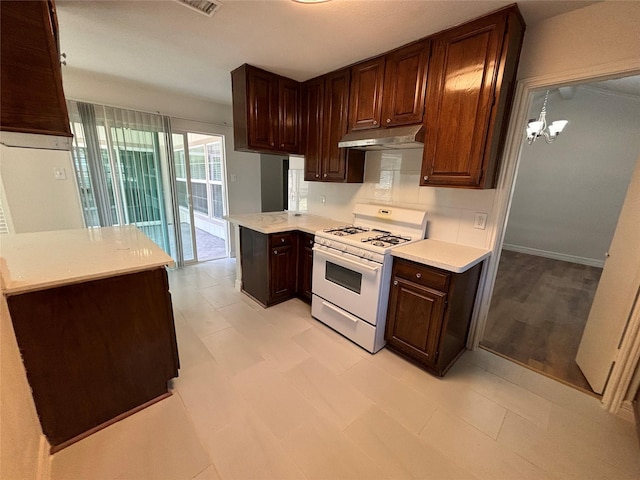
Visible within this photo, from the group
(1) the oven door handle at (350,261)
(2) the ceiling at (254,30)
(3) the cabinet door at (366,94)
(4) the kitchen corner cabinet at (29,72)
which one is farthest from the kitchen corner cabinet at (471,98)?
(4) the kitchen corner cabinet at (29,72)

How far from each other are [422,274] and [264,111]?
7.25ft

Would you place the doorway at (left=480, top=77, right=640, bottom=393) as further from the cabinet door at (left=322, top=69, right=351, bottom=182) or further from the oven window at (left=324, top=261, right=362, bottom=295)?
the cabinet door at (left=322, top=69, right=351, bottom=182)

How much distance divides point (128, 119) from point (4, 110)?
268cm

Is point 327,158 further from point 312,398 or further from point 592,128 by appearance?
point 592,128

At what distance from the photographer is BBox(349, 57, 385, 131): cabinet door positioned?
7.43 ft

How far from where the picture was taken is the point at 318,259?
2.51 m

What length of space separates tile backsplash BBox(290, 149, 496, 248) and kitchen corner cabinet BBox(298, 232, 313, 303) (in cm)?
58

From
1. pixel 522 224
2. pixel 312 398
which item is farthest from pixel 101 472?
pixel 522 224

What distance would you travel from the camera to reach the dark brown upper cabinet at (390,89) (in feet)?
6.56

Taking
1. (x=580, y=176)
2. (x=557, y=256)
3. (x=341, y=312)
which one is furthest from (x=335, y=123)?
(x=557, y=256)

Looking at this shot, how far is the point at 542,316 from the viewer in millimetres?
2818

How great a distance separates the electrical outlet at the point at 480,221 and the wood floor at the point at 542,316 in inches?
43.9

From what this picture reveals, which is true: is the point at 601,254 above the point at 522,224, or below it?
below

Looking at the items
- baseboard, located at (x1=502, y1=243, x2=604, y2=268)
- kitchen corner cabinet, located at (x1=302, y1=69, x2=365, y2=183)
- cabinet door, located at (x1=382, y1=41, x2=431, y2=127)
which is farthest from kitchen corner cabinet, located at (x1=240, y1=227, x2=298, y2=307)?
baseboard, located at (x1=502, y1=243, x2=604, y2=268)
